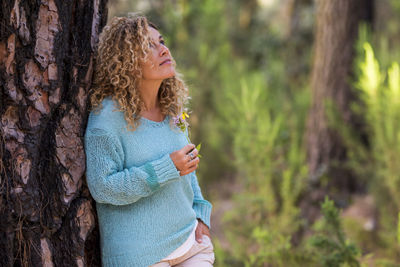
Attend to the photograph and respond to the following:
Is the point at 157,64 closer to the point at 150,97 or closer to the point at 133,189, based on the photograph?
the point at 150,97

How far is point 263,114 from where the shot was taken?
452 cm

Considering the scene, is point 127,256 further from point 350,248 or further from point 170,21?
point 170,21

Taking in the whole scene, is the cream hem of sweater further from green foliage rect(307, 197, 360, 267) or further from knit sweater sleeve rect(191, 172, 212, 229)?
green foliage rect(307, 197, 360, 267)

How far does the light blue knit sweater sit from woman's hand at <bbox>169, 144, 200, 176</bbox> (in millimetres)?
23

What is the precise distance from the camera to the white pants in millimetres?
1835

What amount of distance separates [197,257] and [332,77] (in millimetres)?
3392

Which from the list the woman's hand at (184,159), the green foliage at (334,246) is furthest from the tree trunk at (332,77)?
the woman's hand at (184,159)

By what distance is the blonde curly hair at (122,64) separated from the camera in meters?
1.76

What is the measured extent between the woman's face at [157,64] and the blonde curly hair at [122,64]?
0.10 ft

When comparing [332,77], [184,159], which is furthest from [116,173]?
[332,77]

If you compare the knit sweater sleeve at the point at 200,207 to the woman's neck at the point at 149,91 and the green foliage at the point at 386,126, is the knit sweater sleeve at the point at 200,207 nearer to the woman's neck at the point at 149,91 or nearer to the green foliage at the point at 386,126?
the woman's neck at the point at 149,91

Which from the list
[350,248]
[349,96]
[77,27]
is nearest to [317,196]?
[349,96]

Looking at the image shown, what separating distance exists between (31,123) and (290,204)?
10.3 feet

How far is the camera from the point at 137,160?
5.68 ft
